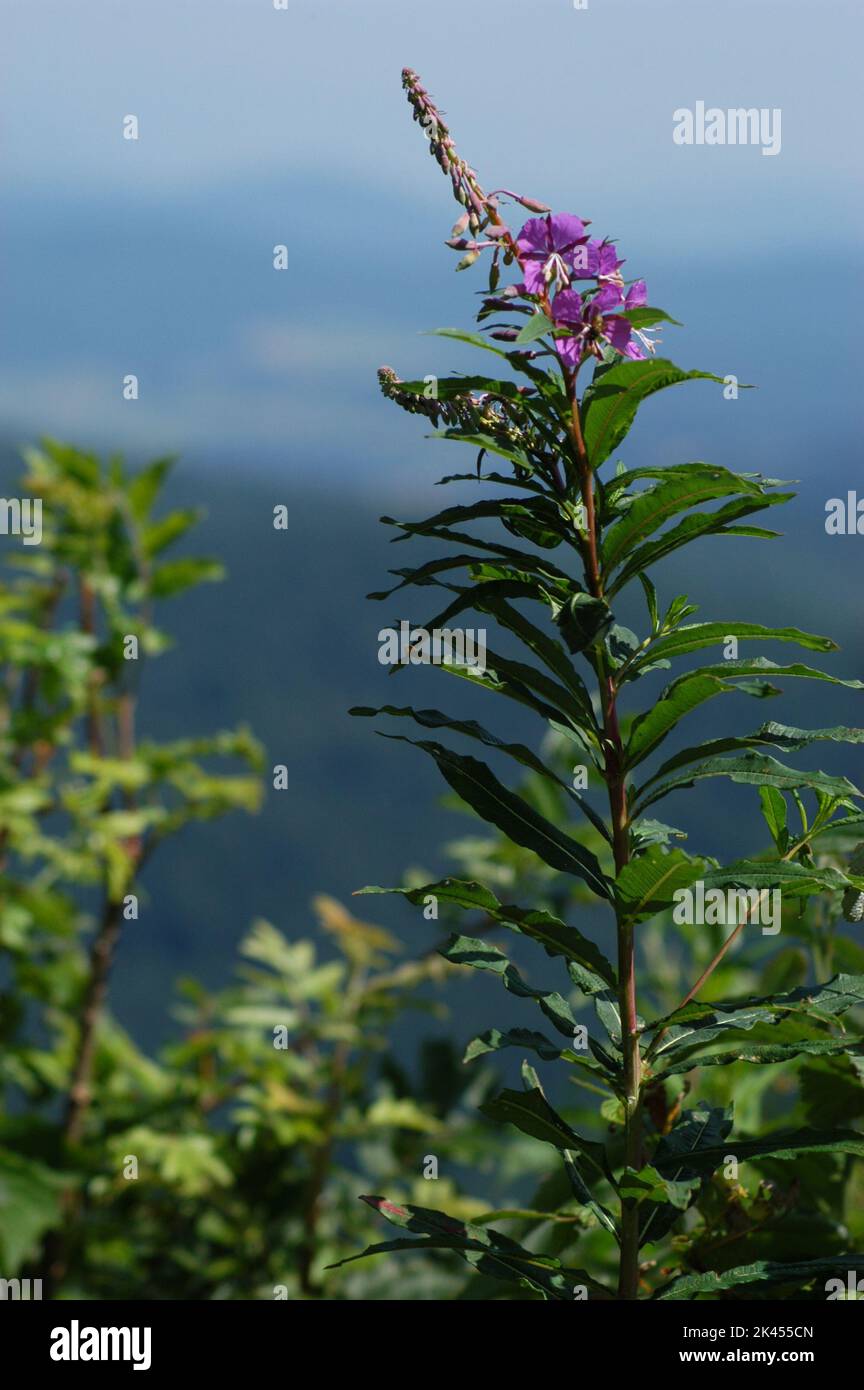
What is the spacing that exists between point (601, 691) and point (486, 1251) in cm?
30

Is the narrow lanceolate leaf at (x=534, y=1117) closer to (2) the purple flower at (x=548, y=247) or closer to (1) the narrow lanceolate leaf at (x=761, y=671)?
(1) the narrow lanceolate leaf at (x=761, y=671)

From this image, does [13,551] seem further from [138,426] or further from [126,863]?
[138,426]

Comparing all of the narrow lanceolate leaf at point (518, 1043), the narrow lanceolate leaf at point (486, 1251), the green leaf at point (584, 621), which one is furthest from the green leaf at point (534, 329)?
the narrow lanceolate leaf at point (486, 1251)

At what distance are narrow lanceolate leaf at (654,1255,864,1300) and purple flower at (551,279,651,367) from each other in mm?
478

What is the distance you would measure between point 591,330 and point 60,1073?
5.02 feet

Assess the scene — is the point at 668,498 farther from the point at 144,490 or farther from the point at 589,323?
the point at 144,490

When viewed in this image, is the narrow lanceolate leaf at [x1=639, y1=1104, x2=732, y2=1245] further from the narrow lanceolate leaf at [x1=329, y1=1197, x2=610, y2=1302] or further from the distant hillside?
the distant hillside

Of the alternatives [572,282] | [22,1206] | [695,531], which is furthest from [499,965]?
[22,1206]

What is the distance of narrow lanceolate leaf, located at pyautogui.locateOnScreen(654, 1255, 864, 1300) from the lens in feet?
2.26

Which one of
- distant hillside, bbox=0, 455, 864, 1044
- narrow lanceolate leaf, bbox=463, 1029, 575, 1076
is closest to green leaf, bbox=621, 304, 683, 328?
narrow lanceolate leaf, bbox=463, 1029, 575, 1076

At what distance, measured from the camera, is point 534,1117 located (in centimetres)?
70

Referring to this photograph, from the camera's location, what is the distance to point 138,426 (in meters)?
5.88

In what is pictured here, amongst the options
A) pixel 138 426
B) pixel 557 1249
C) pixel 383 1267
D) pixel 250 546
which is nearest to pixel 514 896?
pixel 383 1267

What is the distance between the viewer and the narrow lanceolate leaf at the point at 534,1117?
27.4 inches
